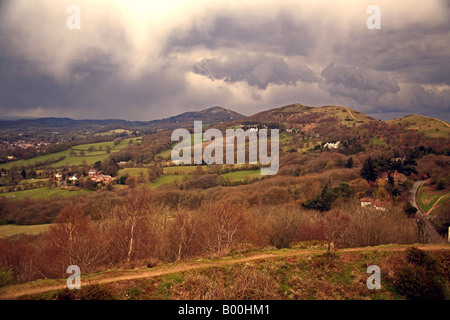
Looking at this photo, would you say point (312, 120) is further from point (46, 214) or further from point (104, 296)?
point (104, 296)

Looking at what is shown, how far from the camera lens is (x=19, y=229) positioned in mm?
36844

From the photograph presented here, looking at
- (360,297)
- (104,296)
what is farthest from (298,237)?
(104,296)

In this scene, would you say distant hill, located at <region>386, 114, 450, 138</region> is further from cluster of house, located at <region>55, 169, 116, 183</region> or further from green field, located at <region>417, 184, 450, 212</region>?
cluster of house, located at <region>55, 169, 116, 183</region>

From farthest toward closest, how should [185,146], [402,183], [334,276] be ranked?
[185,146], [402,183], [334,276]

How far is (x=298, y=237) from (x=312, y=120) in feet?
426

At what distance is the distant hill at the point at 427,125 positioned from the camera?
81.6 m

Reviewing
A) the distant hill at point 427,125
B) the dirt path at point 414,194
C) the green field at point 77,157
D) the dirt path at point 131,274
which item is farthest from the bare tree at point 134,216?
the distant hill at point 427,125

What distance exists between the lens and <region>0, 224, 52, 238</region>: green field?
114 feet

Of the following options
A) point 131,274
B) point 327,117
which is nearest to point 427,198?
point 131,274

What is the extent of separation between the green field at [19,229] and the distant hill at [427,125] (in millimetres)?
110958

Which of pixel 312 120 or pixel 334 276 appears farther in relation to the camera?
pixel 312 120

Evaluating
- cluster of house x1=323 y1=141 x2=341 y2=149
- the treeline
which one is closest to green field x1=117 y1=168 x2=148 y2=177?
the treeline

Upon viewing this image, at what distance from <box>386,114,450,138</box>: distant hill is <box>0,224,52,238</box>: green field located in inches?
Result: 4368
